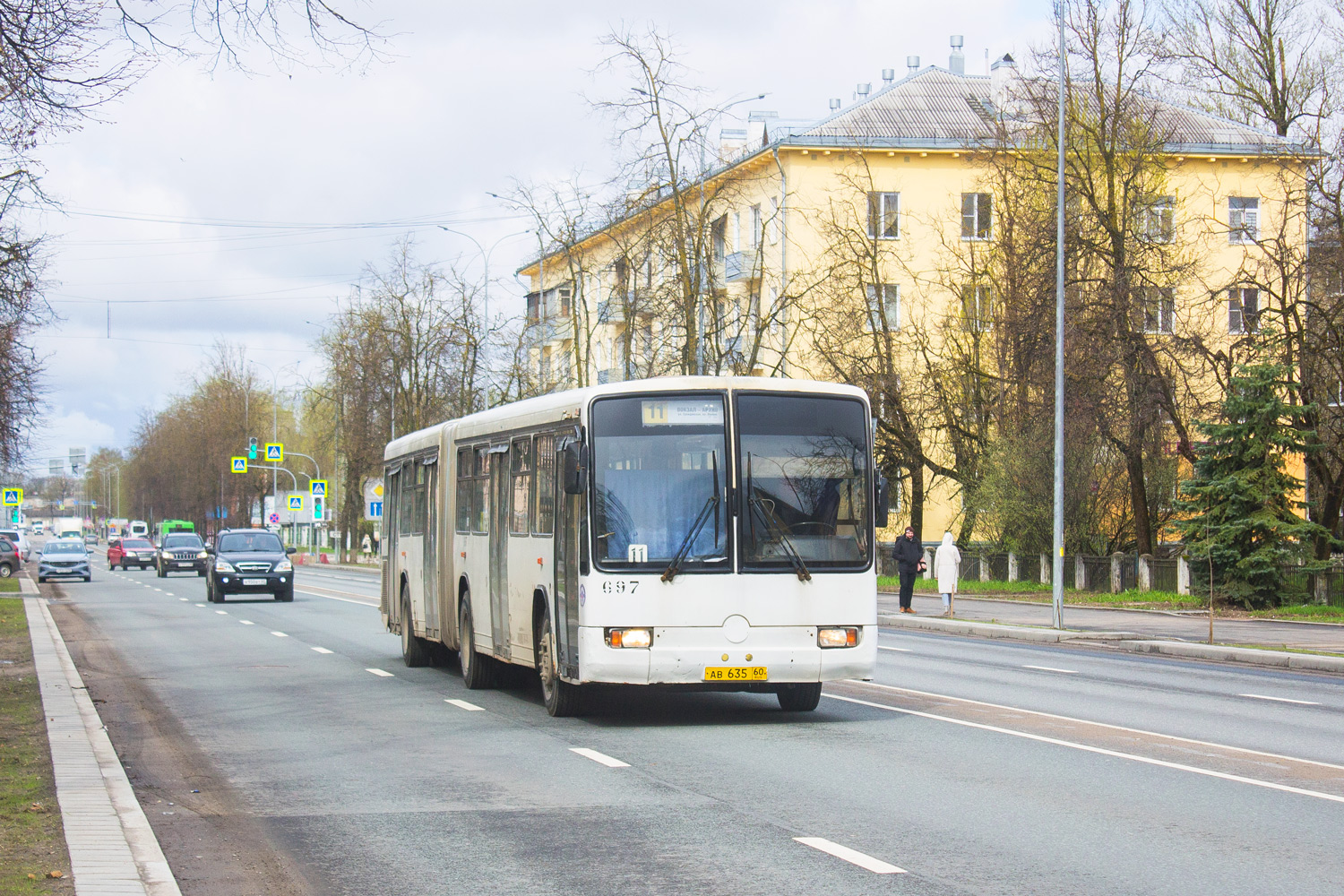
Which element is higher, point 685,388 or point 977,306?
point 977,306

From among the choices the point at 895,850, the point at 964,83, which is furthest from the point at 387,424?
the point at 895,850

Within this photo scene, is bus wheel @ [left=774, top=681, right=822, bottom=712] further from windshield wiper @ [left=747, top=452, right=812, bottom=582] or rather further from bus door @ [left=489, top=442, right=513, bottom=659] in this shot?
bus door @ [left=489, top=442, right=513, bottom=659]

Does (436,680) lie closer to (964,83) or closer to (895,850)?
(895,850)

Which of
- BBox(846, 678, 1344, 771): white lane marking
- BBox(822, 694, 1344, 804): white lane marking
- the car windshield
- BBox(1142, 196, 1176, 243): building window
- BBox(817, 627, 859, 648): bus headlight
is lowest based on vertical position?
BBox(846, 678, 1344, 771): white lane marking

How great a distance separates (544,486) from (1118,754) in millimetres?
5659

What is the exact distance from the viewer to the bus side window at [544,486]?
14633mm

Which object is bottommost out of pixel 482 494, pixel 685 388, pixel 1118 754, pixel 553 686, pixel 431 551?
pixel 1118 754

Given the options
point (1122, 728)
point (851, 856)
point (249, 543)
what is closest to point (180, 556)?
point (249, 543)

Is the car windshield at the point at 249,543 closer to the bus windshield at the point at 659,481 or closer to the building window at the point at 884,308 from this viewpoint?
the building window at the point at 884,308

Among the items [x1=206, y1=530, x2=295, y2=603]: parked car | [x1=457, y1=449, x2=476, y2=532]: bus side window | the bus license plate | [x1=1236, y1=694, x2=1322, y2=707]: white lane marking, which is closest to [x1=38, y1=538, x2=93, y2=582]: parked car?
[x1=206, y1=530, x2=295, y2=603]: parked car

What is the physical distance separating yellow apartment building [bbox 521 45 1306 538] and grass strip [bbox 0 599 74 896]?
28.1m

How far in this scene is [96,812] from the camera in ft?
30.1

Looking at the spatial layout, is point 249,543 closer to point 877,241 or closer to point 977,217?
point 877,241

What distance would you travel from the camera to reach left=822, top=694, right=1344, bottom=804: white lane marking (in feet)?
33.7
